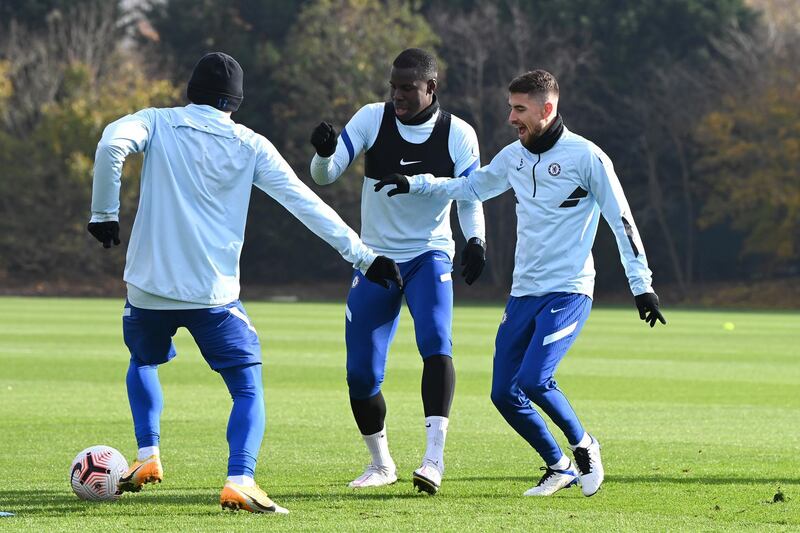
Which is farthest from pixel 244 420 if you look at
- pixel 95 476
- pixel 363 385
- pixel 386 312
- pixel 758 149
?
pixel 758 149

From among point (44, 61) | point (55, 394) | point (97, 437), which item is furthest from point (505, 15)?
point (97, 437)

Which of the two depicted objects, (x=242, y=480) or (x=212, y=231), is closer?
(x=242, y=480)

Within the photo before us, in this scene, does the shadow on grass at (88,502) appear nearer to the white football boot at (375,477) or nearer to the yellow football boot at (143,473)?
the yellow football boot at (143,473)

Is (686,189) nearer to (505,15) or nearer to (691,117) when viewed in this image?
(691,117)

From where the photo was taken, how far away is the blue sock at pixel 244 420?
6.67 metres

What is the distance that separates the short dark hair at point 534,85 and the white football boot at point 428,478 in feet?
6.73

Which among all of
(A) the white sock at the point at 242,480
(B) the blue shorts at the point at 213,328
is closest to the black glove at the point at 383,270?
(B) the blue shorts at the point at 213,328

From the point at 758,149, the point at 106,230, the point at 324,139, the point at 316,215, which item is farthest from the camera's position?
the point at 758,149

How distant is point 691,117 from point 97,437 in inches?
1630

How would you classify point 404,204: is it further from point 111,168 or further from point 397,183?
point 111,168

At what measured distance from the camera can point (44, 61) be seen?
179 feet

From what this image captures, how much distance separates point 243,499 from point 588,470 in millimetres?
1937

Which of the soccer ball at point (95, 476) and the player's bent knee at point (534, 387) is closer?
the soccer ball at point (95, 476)

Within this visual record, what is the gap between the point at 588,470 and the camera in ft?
24.2
